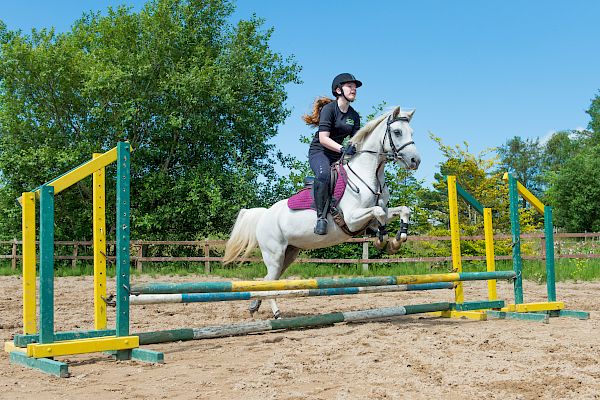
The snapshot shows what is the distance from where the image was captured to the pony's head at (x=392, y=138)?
5523 mm

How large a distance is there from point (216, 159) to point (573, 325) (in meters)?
15.1

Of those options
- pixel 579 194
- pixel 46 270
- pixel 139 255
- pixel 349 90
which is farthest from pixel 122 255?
pixel 579 194

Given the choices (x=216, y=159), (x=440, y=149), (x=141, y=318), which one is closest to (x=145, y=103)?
(x=216, y=159)

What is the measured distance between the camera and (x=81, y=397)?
3201mm

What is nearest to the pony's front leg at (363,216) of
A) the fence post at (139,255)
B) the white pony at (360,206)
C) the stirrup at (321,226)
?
the white pony at (360,206)

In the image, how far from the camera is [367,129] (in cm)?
599

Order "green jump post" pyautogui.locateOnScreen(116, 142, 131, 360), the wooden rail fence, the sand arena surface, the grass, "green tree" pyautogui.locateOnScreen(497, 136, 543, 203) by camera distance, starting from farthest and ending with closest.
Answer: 1. "green tree" pyautogui.locateOnScreen(497, 136, 543, 203)
2. the wooden rail fence
3. the grass
4. "green jump post" pyautogui.locateOnScreen(116, 142, 131, 360)
5. the sand arena surface

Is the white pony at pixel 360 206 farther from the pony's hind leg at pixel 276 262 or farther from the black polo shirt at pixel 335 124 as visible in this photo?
the black polo shirt at pixel 335 124

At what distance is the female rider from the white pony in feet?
0.44

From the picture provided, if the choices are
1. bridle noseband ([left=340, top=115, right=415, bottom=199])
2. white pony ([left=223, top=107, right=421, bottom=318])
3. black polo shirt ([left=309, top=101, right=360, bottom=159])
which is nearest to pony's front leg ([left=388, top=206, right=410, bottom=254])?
white pony ([left=223, top=107, right=421, bottom=318])

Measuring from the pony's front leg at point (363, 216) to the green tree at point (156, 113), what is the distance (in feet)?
41.0

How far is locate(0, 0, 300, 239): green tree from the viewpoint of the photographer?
18.7m

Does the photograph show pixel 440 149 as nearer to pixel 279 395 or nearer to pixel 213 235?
pixel 213 235

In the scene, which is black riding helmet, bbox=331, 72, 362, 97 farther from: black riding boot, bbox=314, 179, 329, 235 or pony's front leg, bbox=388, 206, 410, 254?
pony's front leg, bbox=388, 206, 410, 254
